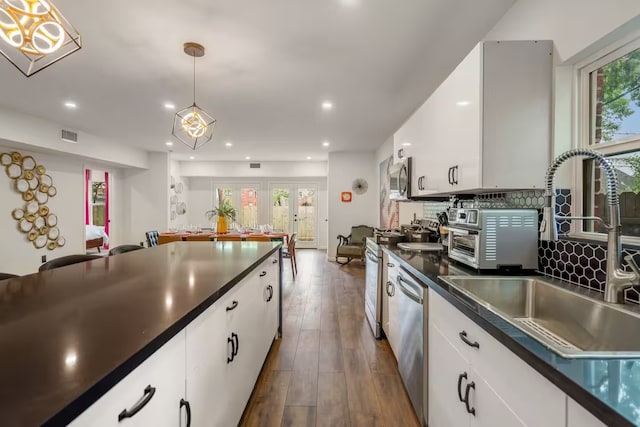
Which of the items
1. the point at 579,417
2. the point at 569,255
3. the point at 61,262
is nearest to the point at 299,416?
the point at 579,417

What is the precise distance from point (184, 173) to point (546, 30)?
8.96 metres

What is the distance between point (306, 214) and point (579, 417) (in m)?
8.37

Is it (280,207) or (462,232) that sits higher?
(280,207)

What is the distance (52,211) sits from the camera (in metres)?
5.38

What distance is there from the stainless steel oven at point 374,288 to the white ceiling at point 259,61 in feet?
5.87

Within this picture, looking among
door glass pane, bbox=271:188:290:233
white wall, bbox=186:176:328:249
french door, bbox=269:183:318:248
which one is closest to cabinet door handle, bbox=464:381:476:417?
white wall, bbox=186:176:328:249

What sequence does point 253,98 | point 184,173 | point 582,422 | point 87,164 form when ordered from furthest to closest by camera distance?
point 184,173, point 87,164, point 253,98, point 582,422

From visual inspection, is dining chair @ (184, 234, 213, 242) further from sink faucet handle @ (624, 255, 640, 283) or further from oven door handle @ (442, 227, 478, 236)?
sink faucet handle @ (624, 255, 640, 283)

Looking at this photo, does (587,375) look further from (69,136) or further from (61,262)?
(69,136)

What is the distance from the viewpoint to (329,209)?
729 centimetres

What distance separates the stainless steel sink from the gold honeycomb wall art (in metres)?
6.47

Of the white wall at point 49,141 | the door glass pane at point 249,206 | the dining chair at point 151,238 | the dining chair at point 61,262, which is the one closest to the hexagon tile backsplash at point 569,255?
the dining chair at point 61,262

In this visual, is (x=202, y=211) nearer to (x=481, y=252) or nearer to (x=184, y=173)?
(x=184, y=173)

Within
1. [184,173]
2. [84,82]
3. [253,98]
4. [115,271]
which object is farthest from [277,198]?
[115,271]
